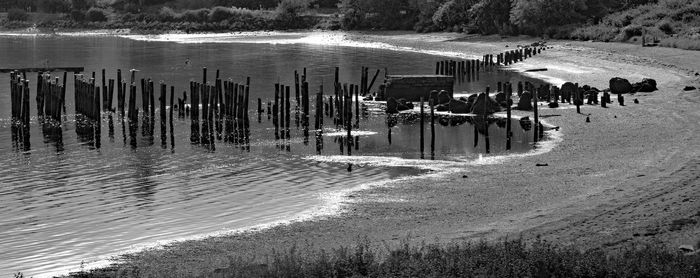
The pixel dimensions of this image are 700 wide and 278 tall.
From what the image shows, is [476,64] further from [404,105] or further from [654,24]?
[404,105]

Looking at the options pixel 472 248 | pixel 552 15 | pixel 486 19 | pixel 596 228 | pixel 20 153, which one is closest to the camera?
pixel 472 248

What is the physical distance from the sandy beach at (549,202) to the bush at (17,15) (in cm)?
14170

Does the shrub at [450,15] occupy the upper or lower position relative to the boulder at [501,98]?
upper

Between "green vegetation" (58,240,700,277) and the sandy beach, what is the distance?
1.84 metres

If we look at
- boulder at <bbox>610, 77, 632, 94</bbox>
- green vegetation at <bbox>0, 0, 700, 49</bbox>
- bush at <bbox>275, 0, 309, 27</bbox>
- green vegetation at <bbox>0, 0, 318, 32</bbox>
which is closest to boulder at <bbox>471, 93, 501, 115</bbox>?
boulder at <bbox>610, 77, 632, 94</bbox>

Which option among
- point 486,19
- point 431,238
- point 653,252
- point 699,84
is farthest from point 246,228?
point 486,19

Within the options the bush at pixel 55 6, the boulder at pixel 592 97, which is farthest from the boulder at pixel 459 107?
the bush at pixel 55 6

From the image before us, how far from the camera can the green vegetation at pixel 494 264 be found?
19078 mm

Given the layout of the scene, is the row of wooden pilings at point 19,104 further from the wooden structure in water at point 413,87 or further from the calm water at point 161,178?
the wooden structure in water at point 413,87

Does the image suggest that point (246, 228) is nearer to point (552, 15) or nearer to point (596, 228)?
point (596, 228)

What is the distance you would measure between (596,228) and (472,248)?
3.70 metres

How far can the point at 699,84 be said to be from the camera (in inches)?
2125

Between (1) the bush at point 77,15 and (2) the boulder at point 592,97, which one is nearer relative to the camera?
(2) the boulder at point 592,97

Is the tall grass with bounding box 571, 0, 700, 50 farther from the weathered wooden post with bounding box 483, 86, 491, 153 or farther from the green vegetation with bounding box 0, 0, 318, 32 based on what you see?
the green vegetation with bounding box 0, 0, 318, 32
